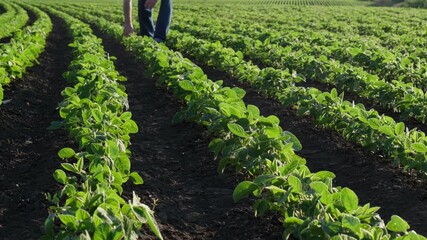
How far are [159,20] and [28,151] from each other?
298 inches

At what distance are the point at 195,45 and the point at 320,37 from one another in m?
3.80

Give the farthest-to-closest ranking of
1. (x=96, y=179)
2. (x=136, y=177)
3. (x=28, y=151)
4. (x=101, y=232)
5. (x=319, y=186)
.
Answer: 1. (x=28, y=151)
2. (x=136, y=177)
3. (x=96, y=179)
4. (x=319, y=186)
5. (x=101, y=232)

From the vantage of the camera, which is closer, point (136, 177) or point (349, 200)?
point (349, 200)

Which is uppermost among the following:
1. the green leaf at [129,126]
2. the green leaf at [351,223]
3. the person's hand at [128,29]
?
the green leaf at [351,223]

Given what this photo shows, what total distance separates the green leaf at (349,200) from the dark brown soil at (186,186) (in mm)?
729

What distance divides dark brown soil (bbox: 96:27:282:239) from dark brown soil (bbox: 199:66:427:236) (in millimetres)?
945

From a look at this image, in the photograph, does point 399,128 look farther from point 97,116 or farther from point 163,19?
point 163,19

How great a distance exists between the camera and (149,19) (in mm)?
12594

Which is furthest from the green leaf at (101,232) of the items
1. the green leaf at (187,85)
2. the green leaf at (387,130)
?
the green leaf at (187,85)

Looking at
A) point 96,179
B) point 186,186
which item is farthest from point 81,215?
point 186,186

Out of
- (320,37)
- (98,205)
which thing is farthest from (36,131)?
(320,37)

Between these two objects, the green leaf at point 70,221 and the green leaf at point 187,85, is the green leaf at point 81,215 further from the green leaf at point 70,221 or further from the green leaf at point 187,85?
the green leaf at point 187,85

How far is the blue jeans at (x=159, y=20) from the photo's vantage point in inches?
472

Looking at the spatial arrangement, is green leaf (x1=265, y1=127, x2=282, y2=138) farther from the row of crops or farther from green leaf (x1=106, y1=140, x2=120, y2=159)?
green leaf (x1=106, y1=140, x2=120, y2=159)
